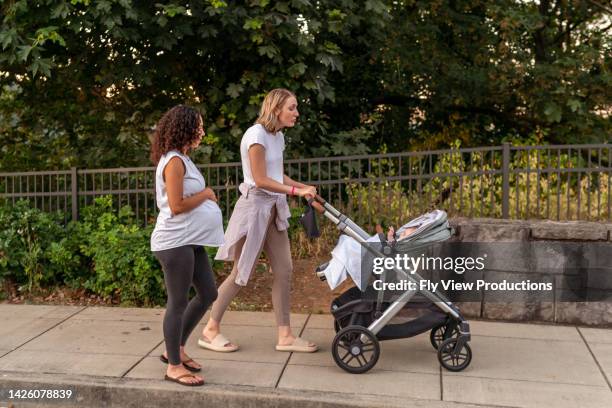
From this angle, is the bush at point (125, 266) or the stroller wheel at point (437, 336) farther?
the bush at point (125, 266)

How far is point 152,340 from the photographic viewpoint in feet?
19.6

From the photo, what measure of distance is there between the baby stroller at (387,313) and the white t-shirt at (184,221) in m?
0.74

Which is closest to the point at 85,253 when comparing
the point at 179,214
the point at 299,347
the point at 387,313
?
the point at 299,347

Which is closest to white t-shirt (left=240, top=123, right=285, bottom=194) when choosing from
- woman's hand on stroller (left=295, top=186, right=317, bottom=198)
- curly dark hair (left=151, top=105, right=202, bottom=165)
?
woman's hand on stroller (left=295, top=186, right=317, bottom=198)

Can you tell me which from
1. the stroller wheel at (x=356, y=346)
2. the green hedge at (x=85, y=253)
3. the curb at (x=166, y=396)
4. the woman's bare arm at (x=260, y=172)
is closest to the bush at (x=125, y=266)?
the green hedge at (x=85, y=253)

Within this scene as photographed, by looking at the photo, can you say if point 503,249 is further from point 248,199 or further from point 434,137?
point 434,137

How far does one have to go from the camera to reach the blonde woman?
5.23 m

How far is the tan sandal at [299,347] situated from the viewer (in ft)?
18.4

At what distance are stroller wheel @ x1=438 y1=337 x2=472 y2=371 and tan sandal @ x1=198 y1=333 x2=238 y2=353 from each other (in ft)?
4.92

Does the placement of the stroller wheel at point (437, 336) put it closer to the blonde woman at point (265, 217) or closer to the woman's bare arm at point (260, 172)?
the blonde woman at point (265, 217)

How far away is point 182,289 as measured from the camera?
15.6 feet

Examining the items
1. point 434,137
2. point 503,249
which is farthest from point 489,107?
point 503,249

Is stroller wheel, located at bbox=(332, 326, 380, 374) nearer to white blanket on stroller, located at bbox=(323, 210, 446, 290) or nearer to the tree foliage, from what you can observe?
white blanket on stroller, located at bbox=(323, 210, 446, 290)

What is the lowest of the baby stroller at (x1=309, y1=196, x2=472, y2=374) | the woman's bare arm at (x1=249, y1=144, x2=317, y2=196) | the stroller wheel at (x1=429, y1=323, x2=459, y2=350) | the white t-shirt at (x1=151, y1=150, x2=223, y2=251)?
the stroller wheel at (x1=429, y1=323, x2=459, y2=350)
